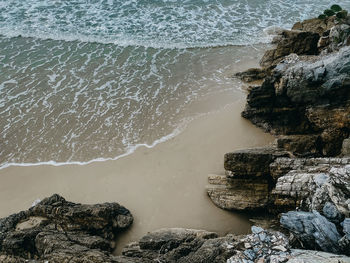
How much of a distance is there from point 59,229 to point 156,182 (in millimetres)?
2747

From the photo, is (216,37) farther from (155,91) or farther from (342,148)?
(342,148)

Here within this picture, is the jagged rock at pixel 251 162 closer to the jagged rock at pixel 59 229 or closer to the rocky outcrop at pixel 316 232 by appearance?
the rocky outcrop at pixel 316 232

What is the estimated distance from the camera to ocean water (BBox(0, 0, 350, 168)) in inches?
404

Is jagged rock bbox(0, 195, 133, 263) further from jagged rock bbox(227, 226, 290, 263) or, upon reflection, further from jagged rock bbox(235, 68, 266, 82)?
jagged rock bbox(235, 68, 266, 82)

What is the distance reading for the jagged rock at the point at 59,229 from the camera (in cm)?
608

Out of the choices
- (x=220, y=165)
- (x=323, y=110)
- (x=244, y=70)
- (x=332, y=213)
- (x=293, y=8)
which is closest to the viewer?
(x=332, y=213)

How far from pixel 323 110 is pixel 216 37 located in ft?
33.6

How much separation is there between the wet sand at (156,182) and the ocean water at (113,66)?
58 cm

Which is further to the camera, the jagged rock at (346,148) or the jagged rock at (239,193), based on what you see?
the jagged rock at (239,193)

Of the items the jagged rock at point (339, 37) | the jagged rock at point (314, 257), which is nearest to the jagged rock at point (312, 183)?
the jagged rock at point (314, 257)

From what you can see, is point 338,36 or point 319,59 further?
point 338,36

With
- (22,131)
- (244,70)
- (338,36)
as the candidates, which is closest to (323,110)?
(338,36)

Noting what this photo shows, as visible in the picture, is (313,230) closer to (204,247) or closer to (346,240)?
(346,240)

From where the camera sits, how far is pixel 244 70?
13531 mm
